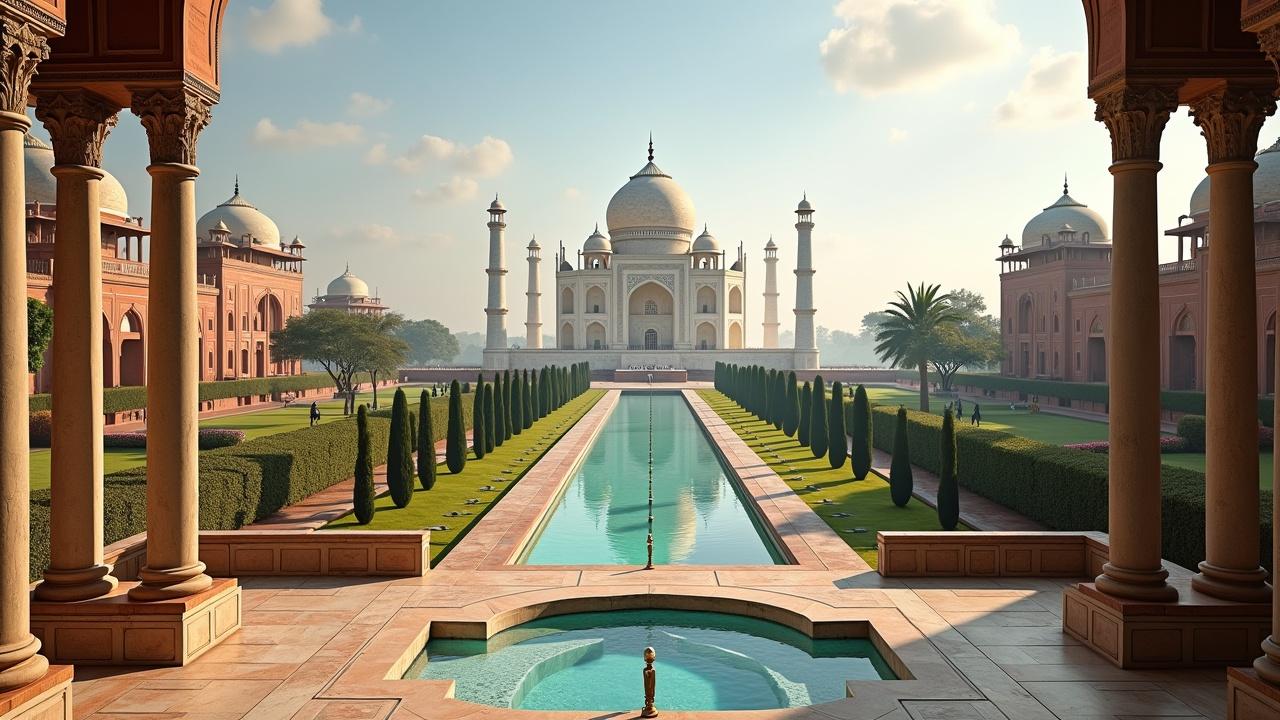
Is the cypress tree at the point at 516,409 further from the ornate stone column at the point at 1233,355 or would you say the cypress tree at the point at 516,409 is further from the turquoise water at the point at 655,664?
the ornate stone column at the point at 1233,355

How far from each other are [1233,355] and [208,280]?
4134cm

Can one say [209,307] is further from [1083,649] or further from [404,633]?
[1083,649]

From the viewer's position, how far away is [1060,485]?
10977 mm

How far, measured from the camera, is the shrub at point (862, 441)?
15414 mm

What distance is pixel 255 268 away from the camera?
43.9m

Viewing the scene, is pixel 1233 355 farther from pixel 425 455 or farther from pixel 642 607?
pixel 425 455

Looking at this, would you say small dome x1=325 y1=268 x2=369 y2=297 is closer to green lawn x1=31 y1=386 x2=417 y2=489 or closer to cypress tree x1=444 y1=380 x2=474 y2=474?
green lawn x1=31 y1=386 x2=417 y2=489

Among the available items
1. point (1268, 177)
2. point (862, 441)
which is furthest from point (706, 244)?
point (862, 441)

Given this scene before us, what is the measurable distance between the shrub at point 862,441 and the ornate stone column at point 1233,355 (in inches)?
364

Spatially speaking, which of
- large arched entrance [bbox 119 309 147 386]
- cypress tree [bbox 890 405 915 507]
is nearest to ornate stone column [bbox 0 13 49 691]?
cypress tree [bbox 890 405 915 507]

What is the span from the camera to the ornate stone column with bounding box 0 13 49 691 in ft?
14.2

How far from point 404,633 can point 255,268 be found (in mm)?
41372

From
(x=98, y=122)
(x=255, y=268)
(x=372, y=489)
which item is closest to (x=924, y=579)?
(x=372, y=489)

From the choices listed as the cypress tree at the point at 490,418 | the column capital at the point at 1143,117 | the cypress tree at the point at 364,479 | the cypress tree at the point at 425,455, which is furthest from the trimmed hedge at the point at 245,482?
the column capital at the point at 1143,117
